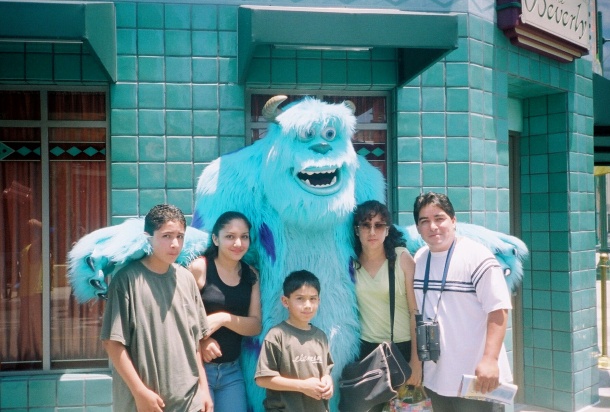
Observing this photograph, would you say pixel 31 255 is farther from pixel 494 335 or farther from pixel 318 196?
pixel 494 335

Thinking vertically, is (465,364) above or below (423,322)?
below

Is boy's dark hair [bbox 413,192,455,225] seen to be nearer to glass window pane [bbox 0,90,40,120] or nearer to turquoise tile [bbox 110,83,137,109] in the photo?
turquoise tile [bbox 110,83,137,109]

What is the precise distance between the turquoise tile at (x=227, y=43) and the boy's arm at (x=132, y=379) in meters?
2.39

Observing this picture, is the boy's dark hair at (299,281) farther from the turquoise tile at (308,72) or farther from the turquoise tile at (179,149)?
the turquoise tile at (308,72)

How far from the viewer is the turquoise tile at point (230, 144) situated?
4336 millimetres

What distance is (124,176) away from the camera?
425 centimetres


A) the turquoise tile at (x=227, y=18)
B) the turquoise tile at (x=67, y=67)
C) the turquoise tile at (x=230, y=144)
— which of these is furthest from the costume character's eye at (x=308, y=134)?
the turquoise tile at (x=67, y=67)

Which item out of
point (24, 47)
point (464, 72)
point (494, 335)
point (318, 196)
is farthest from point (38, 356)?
point (464, 72)

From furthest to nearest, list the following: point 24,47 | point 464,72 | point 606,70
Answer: point 606,70 < point 464,72 < point 24,47

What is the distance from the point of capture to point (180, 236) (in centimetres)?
287

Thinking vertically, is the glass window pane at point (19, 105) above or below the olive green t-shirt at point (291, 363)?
above

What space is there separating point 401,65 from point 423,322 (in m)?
2.17

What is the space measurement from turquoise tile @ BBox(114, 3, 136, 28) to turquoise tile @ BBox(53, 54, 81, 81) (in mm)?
388

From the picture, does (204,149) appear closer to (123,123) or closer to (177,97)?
(177,97)
